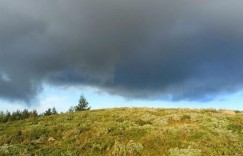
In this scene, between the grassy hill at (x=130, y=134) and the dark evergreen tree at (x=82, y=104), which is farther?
the dark evergreen tree at (x=82, y=104)

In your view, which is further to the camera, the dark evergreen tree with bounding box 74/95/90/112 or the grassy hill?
the dark evergreen tree with bounding box 74/95/90/112

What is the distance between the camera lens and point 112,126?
36.8 metres

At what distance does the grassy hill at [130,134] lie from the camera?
30.6 m

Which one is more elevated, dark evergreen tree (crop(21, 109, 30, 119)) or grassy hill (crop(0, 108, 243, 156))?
dark evergreen tree (crop(21, 109, 30, 119))

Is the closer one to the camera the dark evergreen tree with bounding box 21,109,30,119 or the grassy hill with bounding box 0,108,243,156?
the grassy hill with bounding box 0,108,243,156

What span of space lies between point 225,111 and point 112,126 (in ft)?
51.5

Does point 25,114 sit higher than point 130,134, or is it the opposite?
point 25,114

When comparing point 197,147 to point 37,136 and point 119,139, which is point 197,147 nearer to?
point 119,139

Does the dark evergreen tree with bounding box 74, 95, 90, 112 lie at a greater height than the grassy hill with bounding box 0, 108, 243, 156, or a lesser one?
greater

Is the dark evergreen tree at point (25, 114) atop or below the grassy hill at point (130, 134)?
atop

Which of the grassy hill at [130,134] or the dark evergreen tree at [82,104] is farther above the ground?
the dark evergreen tree at [82,104]

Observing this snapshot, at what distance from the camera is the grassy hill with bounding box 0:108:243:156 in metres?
30.6

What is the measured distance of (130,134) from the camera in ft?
111

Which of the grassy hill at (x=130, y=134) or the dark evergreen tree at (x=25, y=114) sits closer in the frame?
the grassy hill at (x=130, y=134)
